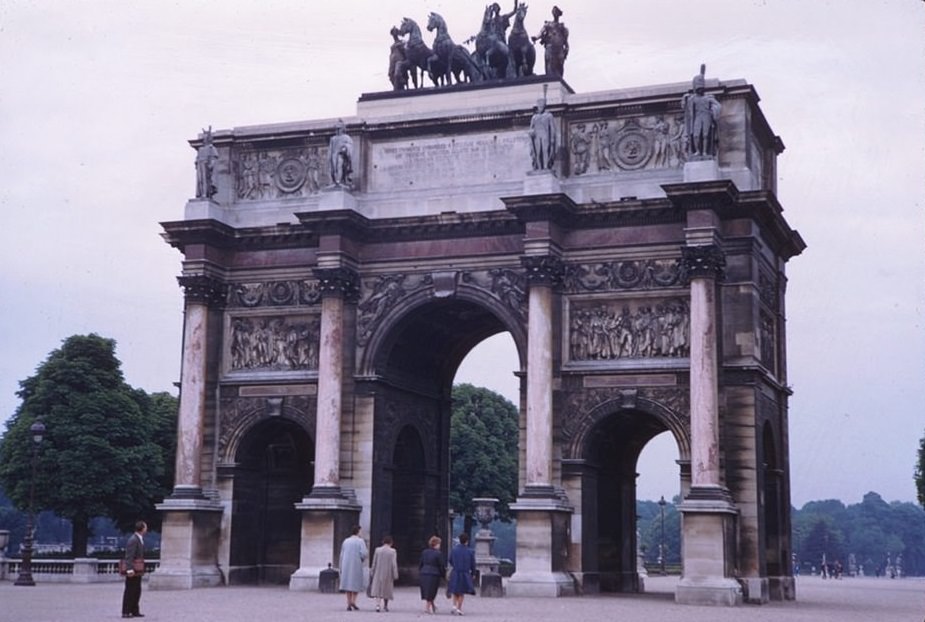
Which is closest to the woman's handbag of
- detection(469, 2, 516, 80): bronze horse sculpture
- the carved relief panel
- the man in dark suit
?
the man in dark suit

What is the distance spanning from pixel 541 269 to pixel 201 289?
389 inches

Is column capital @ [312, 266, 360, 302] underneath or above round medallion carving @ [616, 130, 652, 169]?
underneath

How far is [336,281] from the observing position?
3709 centimetres

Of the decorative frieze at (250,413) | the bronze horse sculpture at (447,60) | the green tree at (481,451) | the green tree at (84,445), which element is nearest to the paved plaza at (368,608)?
the decorative frieze at (250,413)

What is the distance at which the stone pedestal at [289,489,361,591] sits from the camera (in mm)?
35375

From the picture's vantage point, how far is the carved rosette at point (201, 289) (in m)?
38.4

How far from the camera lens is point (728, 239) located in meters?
35.0

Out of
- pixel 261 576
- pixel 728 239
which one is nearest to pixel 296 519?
pixel 261 576

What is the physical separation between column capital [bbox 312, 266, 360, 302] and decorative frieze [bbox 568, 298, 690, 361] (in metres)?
6.15

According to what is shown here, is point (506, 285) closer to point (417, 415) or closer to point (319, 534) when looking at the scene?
point (417, 415)

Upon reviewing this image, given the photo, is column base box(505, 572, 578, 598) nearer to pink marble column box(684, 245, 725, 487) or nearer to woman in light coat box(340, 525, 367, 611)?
pink marble column box(684, 245, 725, 487)

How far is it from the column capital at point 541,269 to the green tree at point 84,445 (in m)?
27.8

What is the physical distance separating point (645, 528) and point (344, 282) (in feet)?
468

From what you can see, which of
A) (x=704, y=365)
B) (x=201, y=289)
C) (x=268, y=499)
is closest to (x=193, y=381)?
(x=201, y=289)
